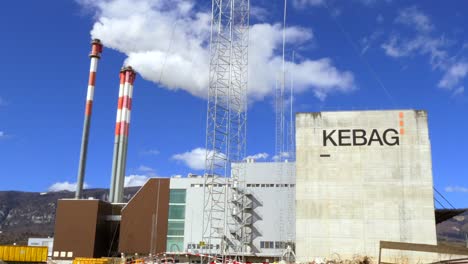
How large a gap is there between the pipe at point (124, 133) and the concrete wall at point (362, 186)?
61697 mm

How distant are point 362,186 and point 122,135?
70295 millimetres

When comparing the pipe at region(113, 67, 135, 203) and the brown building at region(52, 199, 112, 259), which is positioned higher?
the pipe at region(113, 67, 135, 203)

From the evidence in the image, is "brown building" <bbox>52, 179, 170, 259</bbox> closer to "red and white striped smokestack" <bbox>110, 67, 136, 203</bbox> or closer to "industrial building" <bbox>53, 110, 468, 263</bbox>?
"red and white striped smokestack" <bbox>110, 67, 136, 203</bbox>

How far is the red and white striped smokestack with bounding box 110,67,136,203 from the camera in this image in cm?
11612

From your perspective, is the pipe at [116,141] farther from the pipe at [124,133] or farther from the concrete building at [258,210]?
the concrete building at [258,210]

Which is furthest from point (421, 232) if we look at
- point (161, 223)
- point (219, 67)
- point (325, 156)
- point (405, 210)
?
point (161, 223)

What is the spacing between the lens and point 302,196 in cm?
6612

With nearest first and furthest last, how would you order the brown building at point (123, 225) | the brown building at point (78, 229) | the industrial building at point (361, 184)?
the industrial building at point (361, 184) < the brown building at point (123, 225) < the brown building at point (78, 229)

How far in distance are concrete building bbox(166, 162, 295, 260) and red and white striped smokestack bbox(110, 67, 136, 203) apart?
24920 millimetres

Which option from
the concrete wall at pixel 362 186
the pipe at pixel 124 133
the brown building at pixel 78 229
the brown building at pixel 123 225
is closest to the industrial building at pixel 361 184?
the concrete wall at pixel 362 186

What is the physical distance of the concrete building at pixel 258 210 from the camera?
9181 centimetres

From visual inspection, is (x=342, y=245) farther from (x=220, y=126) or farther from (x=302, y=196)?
(x=220, y=126)

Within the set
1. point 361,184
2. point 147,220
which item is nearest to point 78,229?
point 147,220

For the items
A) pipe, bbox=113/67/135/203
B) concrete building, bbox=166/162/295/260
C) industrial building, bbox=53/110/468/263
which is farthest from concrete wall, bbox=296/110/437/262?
pipe, bbox=113/67/135/203
